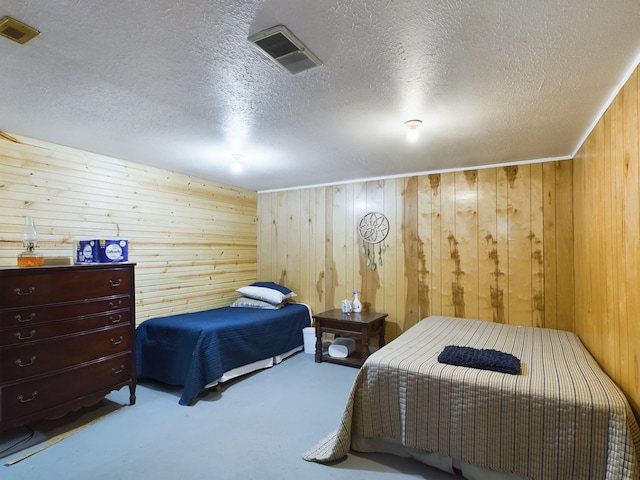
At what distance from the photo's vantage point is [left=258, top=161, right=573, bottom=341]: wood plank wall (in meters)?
3.31

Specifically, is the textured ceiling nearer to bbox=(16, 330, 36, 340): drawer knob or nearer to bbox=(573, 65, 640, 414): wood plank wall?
bbox=(573, 65, 640, 414): wood plank wall

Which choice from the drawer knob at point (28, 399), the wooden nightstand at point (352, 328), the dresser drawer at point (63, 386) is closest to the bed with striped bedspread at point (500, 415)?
the wooden nightstand at point (352, 328)

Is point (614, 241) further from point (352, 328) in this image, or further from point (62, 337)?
point (62, 337)

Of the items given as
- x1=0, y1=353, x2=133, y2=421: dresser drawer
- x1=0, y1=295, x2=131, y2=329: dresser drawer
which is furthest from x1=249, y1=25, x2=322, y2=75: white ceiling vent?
x1=0, y1=353, x2=133, y2=421: dresser drawer

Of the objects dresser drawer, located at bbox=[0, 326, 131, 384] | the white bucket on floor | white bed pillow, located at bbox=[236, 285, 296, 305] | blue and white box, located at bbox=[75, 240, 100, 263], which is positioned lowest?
the white bucket on floor

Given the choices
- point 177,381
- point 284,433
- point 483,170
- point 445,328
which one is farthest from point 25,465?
point 483,170

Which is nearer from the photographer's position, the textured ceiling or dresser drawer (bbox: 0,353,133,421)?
the textured ceiling

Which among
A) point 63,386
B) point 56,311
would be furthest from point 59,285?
point 63,386

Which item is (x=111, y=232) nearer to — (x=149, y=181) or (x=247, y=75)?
(x=149, y=181)

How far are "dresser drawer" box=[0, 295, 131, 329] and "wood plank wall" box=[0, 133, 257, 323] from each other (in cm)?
64

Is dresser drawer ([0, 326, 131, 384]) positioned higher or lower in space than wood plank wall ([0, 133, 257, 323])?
lower

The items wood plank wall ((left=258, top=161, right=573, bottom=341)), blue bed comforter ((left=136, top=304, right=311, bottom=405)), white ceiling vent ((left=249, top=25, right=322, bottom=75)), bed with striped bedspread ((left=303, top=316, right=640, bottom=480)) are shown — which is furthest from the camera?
wood plank wall ((left=258, top=161, right=573, bottom=341))

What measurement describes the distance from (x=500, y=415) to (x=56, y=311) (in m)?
2.91

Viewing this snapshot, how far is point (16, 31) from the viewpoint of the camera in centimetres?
136
